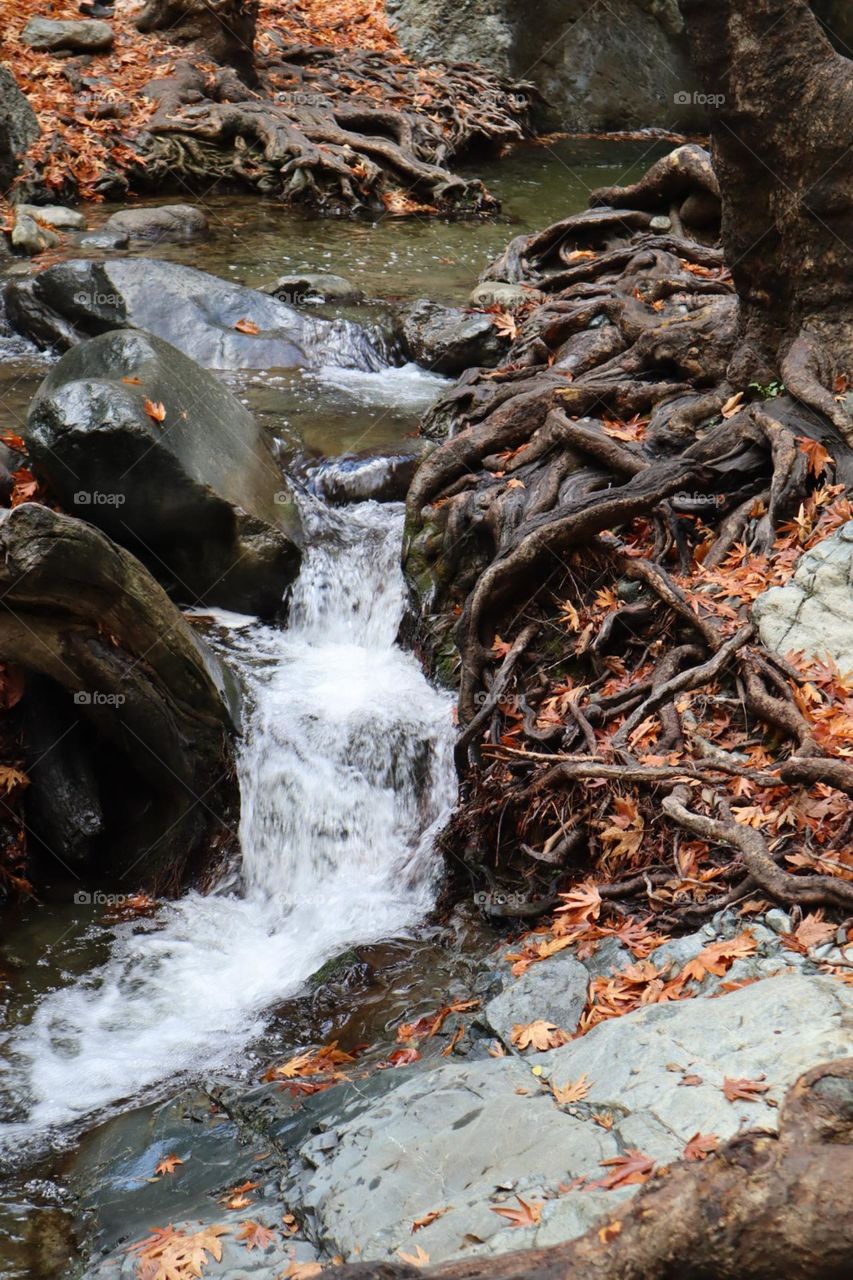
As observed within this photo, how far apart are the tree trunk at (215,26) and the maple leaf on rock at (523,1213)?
17668 millimetres

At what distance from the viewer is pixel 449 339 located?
420 inches

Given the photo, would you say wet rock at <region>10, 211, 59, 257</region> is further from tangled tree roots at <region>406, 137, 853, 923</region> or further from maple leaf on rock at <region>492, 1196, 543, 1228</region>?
maple leaf on rock at <region>492, 1196, 543, 1228</region>

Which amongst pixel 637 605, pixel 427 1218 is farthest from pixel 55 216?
pixel 427 1218

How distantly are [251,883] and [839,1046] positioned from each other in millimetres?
4049

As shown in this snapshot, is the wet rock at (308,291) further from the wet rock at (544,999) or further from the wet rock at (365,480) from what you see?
the wet rock at (544,999)

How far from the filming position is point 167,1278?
3510mm

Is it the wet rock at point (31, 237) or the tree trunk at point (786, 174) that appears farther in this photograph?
the wet rock at point (31, 237)

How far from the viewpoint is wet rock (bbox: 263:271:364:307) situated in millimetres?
11906

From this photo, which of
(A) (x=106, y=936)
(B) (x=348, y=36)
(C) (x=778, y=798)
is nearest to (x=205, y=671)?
(A) (x=106, y=936)

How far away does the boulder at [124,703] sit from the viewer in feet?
19.2

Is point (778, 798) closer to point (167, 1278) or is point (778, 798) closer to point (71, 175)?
point (167, 1278)

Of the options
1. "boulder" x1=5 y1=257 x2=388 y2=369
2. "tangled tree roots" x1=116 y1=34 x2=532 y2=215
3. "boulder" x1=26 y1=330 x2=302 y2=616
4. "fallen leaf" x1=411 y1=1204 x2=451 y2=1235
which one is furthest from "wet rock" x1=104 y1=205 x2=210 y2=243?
"fallen leaf" x1=411 y1=1204 x2=451 y2=1235

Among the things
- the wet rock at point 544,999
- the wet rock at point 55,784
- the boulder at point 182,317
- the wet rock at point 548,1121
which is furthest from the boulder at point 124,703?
the boulder at point 182,317

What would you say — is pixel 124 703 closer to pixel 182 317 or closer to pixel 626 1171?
pixel 626 1171
